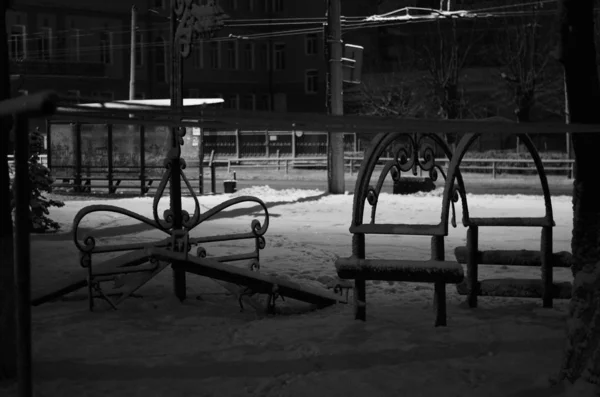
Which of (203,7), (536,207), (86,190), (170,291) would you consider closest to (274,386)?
(170,291)

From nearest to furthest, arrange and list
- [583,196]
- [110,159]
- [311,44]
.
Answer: [583,196] < [110,159] < [311,44]

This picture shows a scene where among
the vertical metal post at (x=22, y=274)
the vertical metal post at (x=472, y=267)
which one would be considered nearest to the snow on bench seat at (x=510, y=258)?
the vertical metal post at (x=472, y=267)

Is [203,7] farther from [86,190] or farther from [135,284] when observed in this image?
[86,190]

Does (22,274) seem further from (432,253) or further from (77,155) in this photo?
(77,155)

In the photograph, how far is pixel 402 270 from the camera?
21.8 feet

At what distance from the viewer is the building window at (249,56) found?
59938mm

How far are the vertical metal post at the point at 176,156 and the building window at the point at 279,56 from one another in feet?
174

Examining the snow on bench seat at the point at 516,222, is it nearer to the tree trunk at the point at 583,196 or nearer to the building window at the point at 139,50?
the tree trunk at the point at 583,196

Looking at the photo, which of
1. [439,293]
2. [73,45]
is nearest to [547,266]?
[439,293]

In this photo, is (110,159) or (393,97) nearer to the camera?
(110,159)

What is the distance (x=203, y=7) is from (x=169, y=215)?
1.95 meters

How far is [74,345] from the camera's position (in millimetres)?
6285

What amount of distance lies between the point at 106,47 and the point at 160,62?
409 cm

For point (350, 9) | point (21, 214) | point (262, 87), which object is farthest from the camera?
point (262, 87)
